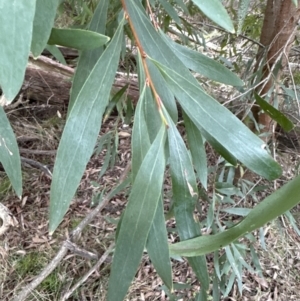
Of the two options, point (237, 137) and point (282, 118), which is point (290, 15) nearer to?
point (282, 118)

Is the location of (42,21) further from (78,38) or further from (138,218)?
(138,218)

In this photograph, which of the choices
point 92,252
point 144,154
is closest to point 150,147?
point 144,154

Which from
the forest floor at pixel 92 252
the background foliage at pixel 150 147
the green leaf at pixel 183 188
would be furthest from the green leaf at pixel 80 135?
the forest floor at pixel 92 252

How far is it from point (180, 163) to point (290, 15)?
0.71m

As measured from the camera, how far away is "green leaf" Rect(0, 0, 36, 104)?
295 mm

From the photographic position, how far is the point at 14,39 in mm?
296

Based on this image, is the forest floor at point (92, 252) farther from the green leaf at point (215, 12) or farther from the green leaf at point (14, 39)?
the green leaf at point (14, 39)

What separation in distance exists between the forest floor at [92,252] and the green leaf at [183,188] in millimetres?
679

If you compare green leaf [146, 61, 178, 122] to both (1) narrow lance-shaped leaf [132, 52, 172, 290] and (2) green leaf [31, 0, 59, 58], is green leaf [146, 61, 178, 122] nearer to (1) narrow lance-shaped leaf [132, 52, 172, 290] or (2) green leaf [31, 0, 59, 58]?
(1) narrow lance-shaped leaf [132, 52, 172, 290]

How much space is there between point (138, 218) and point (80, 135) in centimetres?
13

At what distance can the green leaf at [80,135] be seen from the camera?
1.51ft

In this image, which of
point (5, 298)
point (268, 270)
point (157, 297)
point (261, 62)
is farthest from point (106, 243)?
point (261, 62)

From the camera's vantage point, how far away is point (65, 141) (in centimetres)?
47

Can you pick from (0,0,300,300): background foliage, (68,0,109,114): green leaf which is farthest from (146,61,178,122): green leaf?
(68,0,109,114): green leaf
